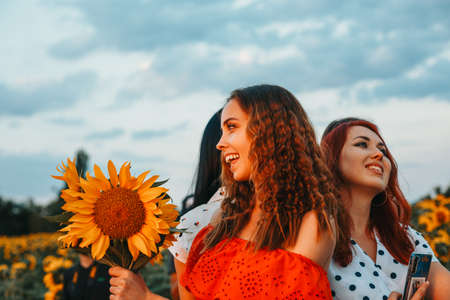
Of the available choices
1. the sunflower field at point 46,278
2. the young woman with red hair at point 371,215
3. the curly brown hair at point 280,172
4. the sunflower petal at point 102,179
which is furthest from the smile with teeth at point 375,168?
the sunflower field at point 46,278

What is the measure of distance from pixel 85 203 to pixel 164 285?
5.28m

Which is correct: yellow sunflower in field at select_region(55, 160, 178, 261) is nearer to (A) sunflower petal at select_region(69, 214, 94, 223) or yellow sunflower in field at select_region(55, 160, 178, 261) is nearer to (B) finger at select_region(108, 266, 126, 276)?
(A) sunflower petal at select_region(69, 214, 94, 223)

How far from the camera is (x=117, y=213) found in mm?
1852

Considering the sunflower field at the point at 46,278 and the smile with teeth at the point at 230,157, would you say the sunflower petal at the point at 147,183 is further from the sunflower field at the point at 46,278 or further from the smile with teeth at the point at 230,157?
the sunflower field at the point at 46,278

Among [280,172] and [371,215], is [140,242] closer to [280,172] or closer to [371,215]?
[280,172]

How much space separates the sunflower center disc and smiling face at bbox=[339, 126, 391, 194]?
1.18m

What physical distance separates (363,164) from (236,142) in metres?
Result: 0.82

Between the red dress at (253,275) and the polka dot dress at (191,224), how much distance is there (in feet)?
0.76

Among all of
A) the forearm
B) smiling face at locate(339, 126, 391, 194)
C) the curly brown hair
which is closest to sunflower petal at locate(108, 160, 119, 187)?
the curly brown hair

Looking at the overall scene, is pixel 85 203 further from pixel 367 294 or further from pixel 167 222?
pixel 367 294

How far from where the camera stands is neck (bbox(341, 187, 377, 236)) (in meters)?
2.55

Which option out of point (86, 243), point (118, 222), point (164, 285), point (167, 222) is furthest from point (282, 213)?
point (164, 285)

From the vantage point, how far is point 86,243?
5.95 ft

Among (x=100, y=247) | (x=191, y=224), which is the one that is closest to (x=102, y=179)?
(x=100, y=247)
